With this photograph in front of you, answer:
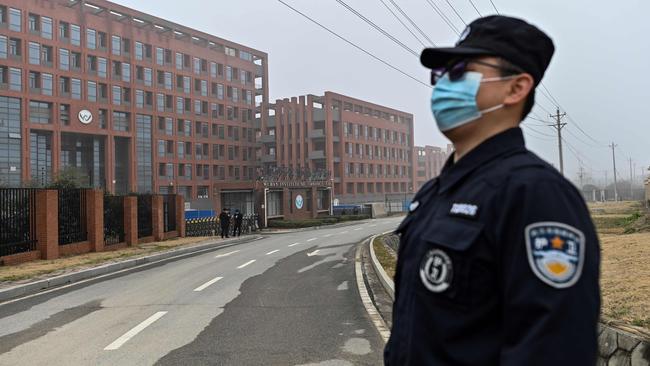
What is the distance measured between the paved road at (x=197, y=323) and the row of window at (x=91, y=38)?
49236mm

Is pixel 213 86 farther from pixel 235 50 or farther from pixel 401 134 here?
pixel 401 134

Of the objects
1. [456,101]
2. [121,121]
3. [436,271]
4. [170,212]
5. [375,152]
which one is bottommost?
[170,212]

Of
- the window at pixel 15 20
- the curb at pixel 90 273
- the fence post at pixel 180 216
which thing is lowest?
the curb at pixel 90 273

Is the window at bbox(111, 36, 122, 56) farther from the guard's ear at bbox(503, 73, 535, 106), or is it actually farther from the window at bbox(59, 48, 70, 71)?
the guard's ear at bbox(503, 73, 535, 106)

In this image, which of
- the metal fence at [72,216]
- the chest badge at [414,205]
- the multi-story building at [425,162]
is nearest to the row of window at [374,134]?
the multi-story building at [425,162]

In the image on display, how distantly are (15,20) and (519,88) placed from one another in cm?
5979

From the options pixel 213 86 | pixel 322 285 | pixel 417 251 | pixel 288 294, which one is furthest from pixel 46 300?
pixel 213 86

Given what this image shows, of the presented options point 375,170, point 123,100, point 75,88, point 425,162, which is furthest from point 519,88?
point 425,162

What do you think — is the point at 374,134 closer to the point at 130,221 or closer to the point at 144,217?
the point at 144,217

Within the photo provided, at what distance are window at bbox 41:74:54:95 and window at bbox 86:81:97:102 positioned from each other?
13.2 ft

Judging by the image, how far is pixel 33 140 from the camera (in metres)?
51.6

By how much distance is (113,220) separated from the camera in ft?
69.8

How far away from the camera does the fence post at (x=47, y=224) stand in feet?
53.0

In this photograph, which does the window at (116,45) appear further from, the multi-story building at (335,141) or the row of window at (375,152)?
the row of window at (375,152)
